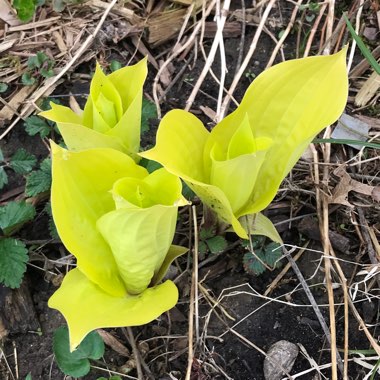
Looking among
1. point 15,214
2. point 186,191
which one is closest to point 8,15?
point 15,214

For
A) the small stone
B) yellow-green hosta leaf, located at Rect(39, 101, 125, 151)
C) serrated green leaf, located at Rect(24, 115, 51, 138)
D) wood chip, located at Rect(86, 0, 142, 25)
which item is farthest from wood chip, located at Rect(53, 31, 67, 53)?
the small stone

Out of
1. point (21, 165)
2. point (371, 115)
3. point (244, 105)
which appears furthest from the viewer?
point (371, 115)

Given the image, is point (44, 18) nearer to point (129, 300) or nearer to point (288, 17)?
point (288, 17)

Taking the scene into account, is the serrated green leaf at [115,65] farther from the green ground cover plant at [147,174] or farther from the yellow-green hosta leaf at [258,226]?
the yellow-green hosta leaf at [258,226]

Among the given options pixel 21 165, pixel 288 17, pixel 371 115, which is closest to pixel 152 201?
pixel 21 165

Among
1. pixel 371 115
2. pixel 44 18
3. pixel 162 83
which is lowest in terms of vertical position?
pixel 371 115

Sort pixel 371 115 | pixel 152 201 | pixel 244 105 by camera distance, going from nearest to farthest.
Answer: pixel 152 201 < pixel 244 105 < pixel 371 115
